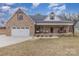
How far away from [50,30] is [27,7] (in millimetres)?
408

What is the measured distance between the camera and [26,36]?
3.66 metres

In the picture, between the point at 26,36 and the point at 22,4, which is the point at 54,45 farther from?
the point at 22,4

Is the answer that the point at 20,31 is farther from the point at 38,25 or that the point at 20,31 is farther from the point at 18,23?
the point at 38,25

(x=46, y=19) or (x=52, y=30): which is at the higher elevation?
(x=46, y=19)

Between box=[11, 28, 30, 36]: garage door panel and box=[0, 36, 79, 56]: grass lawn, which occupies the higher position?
box=[11, 28, 30, 36]: garage door panel

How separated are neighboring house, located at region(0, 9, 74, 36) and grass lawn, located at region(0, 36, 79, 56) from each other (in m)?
0.13

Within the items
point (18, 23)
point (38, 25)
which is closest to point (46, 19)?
point (38, 25)

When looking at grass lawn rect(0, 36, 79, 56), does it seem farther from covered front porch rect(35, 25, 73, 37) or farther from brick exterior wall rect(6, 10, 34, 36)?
brick exterior wall rect(6, 10, 34, 36)

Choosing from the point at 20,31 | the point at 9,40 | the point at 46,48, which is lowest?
the point at 46,48

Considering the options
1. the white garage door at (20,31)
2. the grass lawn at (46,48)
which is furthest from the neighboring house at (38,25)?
the grass lawn at (46,48)

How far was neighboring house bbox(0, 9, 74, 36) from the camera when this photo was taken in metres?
3.60

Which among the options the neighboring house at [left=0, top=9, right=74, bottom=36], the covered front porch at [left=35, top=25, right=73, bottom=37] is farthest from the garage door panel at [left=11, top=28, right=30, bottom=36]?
the covered front porch at [left=35, top=25, right=73, bottom=37]

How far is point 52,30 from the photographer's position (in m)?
3.62

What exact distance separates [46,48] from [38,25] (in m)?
0.31
